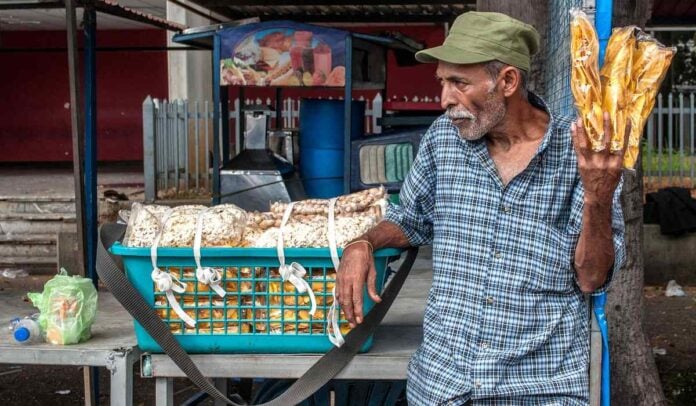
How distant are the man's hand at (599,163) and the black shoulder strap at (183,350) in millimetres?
787

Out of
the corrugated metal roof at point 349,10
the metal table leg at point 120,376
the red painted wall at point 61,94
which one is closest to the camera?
the metal table leg at point 120,376

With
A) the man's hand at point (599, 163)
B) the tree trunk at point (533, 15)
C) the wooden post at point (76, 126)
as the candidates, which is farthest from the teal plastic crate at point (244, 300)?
the wooden post at point (76, 126)

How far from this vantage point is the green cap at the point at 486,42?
93.2 inches

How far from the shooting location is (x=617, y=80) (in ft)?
7.39

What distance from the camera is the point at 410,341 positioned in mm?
2922

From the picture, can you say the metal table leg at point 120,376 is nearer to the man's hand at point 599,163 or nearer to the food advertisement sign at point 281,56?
the man's hand at point 599,163

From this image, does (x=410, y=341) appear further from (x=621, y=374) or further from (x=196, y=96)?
(x=196, y=96)

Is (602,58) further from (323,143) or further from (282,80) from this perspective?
(323,143)

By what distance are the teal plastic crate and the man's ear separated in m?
0.56

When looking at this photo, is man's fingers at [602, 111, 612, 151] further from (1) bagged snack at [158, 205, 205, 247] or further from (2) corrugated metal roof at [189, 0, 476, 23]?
(2) corrugated metal roof at [189, 0, 476, 23]

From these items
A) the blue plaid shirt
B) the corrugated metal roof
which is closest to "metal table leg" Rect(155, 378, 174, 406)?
the blue plaid shirt

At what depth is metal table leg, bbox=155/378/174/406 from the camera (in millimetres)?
2814

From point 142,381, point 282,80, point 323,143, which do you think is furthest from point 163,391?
point 323,143

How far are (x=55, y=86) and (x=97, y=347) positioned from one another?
15.6 m
